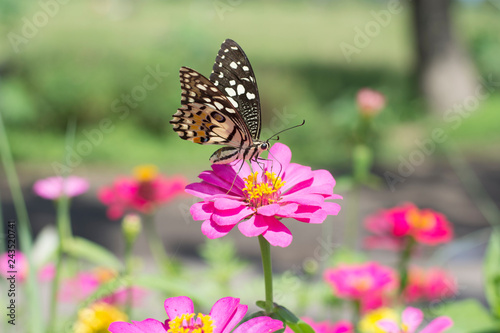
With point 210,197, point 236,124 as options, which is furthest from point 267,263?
point 236,124

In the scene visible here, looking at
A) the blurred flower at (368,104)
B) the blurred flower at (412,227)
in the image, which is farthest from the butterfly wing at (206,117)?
the blurred flower at (368,104)

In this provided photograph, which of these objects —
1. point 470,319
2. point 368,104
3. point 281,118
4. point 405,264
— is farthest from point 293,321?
point 281,118

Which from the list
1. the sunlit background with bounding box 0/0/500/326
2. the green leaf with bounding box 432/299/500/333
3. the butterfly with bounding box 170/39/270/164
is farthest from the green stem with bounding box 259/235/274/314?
the sunlit background with bounding box 0/0/500/326

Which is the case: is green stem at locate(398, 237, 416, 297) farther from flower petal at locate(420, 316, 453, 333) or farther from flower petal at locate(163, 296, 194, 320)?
flower petal at locate(163, 296, 194, 320)

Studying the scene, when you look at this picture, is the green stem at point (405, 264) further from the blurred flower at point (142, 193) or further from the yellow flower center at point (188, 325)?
the yellow flower center at point (188, 325)

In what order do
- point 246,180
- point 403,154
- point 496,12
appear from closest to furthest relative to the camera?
point 246,180, point 403,154, point 496,12

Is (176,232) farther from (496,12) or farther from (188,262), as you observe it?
(496,12)
